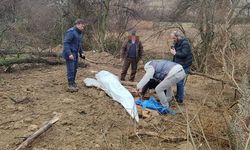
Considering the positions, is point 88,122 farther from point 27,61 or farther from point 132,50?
point 27,61

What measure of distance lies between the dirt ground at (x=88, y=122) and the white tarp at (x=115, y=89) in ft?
0.39

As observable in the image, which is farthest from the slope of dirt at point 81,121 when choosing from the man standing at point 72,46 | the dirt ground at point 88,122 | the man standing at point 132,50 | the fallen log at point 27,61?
the man standing at point 132,50

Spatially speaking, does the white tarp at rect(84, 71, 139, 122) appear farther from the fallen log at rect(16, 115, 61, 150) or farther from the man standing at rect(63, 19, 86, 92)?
the fallen log at rect(16, 115, 61, 150)

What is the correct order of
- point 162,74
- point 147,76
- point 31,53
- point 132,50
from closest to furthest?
point 147,76, point 162,74, point 132,50, point 31,53

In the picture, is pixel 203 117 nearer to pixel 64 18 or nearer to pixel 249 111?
pixel 249 111

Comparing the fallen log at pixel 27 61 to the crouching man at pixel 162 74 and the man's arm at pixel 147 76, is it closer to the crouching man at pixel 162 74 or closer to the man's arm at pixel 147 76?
the crouching man at pixel 162 74

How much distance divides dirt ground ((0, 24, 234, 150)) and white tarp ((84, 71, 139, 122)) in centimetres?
12

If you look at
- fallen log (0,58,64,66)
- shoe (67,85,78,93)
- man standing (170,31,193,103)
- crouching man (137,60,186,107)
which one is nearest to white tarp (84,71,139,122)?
crouching man (137,60,186,107)

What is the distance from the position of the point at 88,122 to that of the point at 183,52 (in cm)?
278

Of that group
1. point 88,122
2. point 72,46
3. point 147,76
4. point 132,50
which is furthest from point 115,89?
point 132,50

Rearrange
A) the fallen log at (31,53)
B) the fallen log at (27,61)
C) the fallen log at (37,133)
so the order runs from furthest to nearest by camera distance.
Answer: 1. the fallen log at (31,53)
2. the fallen log at (27,61)
3. the fallen log at (37,133)

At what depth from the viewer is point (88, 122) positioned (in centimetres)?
736

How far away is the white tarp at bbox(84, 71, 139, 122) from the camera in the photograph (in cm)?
813

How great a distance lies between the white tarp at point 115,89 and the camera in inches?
320
